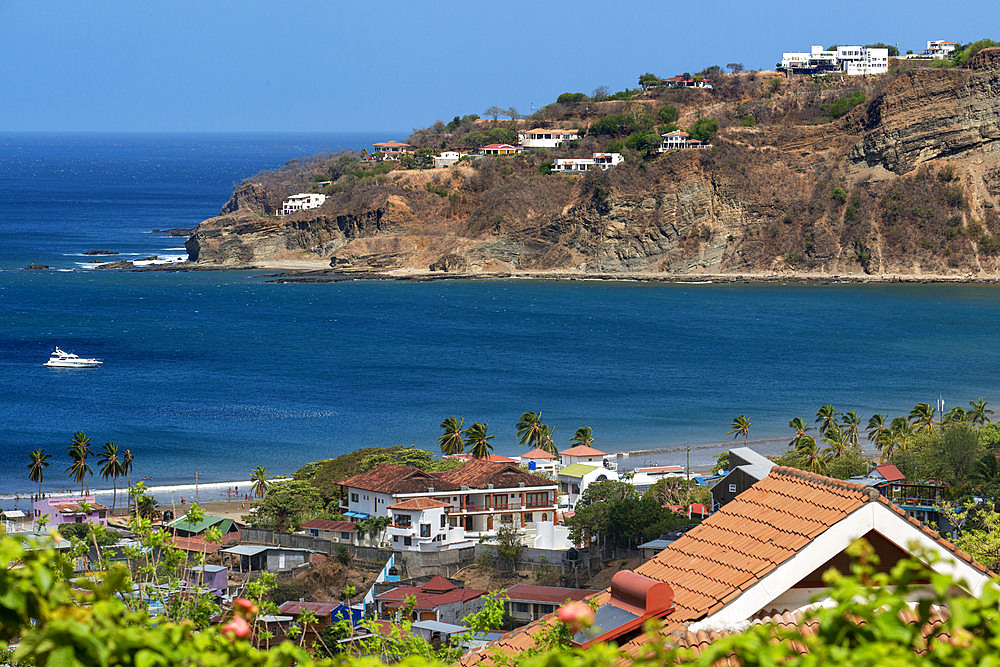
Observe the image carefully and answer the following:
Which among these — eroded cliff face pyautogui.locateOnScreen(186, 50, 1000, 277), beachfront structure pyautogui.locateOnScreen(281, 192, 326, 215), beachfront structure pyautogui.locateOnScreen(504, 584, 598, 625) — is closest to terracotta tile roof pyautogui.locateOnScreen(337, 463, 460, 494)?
beachfront structure pyautogui.locateOnScreen(504, 584, 598, 625)

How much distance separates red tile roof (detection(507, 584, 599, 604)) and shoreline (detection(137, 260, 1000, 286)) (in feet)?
345

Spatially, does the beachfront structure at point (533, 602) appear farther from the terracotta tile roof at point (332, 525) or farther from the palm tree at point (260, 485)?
the palm tree at point (260, 485)

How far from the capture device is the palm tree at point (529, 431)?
190ft

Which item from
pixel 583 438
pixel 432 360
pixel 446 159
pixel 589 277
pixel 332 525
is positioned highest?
pixel 446 159

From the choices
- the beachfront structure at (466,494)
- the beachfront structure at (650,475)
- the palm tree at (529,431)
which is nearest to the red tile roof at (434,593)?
the beachfront structure at (466,494)

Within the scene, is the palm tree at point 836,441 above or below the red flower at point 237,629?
below

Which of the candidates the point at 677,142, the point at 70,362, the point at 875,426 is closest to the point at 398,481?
the point at 875,426

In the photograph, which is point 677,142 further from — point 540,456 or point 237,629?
point 237,629

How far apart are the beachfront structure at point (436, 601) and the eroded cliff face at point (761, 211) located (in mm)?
106597

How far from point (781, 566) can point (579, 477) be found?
132 feet

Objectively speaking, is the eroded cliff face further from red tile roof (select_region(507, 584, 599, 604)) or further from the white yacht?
red tile roof (select_region(507, 584, 599, 604))

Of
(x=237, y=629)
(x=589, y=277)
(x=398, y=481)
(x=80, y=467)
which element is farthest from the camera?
(x=589, y=277)

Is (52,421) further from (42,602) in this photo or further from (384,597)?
(42,602)

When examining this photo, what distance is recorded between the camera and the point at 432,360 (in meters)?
88.1
